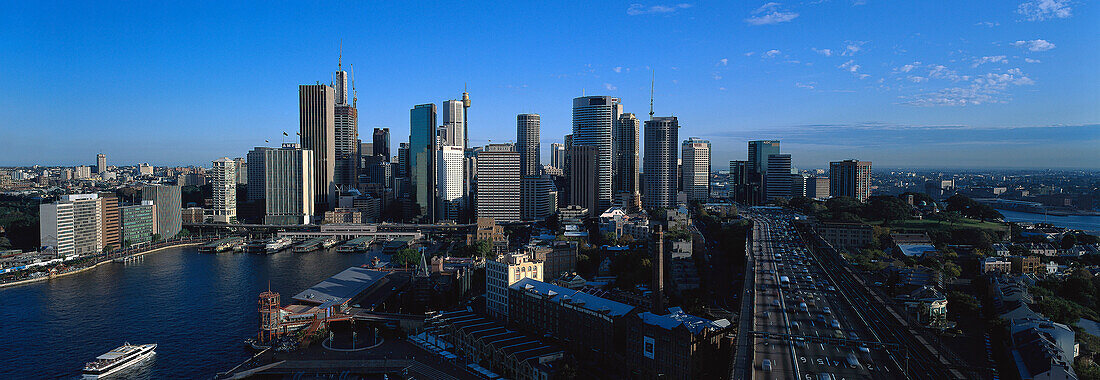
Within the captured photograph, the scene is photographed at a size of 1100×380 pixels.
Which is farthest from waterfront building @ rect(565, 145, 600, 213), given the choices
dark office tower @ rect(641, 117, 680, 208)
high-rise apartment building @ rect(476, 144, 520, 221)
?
high-rise apartment building @ rect(476, 144, 520, 221)

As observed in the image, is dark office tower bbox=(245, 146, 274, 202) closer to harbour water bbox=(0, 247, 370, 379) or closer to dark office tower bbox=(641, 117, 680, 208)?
harbour water bbox=(0, 247, 370, 379)

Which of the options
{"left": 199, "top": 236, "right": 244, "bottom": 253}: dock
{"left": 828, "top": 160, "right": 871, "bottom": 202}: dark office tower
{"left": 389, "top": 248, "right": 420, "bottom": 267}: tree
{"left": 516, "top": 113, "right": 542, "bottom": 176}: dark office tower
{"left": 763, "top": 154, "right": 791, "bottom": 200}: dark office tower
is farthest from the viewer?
{"left": 516, "top": 113, "right": 542, "bottom": 176}: dark office tower

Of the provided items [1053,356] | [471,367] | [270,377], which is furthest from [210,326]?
[1053,356]

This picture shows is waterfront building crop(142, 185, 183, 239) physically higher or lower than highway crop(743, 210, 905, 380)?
higher

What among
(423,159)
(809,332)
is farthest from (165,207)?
(809,332)

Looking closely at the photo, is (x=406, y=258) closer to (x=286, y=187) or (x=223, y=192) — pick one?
(x=286, y=187)

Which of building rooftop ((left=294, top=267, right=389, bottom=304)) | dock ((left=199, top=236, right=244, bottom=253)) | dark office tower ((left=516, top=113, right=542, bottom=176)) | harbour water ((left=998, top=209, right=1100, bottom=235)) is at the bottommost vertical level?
dock ((left=199, top=236, right=244, bottom=253))

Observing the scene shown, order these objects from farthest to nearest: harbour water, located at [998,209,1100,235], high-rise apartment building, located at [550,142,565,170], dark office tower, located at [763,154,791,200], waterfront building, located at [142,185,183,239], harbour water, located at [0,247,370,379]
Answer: high-rise apartment building, located at [550,142,565,170] < dark office tower, located at [763,154,791,200] < waterfront building, located at [142,185,183,239] < harbour water, located at [998,209,1100,235] < harbour water, located at [0,247,370,379]
